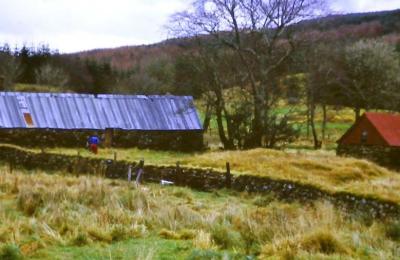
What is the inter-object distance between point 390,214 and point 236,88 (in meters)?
24.8

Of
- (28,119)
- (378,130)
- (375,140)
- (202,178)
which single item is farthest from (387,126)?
(28,119)

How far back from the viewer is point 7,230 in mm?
8852

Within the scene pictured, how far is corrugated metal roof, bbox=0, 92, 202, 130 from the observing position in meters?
32.6

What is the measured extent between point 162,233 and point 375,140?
85.2ft

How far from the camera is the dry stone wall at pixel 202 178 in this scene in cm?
1498

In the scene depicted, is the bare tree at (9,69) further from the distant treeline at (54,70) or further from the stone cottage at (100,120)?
the stone cottage at (100,120)

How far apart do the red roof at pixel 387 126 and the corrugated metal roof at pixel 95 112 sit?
36.2 feet

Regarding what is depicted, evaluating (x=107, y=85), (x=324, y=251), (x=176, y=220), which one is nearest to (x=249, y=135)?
(x=176, y=220)

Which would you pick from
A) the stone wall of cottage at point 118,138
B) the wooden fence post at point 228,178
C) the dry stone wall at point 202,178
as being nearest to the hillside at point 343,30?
the stone wall of cottage at point 118,138

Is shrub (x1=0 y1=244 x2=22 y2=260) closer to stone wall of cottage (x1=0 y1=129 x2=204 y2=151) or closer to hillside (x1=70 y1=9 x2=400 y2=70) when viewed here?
stone wall of cottage (x1=0 y1=129 x2=204 y2=151)

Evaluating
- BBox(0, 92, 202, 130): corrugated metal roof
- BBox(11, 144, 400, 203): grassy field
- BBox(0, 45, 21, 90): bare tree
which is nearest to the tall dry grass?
BBox(11, 144, 400, 203): grassy field

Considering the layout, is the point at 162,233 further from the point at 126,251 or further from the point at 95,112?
the point at 95,112

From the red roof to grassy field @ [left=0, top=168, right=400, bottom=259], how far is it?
70.4 feet

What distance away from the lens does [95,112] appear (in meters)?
34.6
